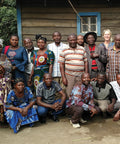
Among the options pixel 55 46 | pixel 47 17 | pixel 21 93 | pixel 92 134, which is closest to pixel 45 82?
pixel 21 93

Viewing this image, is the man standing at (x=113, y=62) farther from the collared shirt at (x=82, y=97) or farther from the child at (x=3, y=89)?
the child at (x=3, y=89)

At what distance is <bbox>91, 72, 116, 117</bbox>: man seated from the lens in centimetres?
370

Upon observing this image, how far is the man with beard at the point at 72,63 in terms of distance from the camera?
3.77 metres

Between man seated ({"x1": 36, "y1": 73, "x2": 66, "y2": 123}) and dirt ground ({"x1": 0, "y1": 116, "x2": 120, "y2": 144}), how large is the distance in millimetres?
226

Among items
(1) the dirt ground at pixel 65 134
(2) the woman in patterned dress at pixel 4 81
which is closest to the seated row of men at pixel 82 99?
(1) the dirt ground at pixel 65 134

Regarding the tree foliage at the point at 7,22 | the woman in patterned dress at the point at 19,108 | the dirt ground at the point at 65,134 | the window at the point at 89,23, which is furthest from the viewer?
the tree foliage at the point at 7,22

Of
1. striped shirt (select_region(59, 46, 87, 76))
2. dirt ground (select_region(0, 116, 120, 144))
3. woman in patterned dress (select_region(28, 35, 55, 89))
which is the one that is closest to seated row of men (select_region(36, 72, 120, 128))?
dirt ground (select_region(0, 116, 120, 144))

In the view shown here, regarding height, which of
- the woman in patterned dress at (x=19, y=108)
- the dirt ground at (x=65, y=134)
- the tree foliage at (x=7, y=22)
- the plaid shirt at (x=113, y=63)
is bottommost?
the dirt ground at (x=65, y=134)

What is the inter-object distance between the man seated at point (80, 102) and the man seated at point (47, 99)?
25cm

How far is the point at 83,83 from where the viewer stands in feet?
11.9

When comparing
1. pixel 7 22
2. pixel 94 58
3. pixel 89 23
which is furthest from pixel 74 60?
pixel 7 22

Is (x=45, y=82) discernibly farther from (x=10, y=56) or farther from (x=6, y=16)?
(x=6, y=16)

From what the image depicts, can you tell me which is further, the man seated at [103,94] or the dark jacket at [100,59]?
the dark jacket at [100,59]

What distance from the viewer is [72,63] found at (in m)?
3.77
